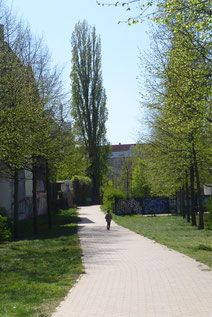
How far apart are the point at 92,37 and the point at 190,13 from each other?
5297cm

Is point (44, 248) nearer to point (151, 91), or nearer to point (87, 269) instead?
point (87, 269)

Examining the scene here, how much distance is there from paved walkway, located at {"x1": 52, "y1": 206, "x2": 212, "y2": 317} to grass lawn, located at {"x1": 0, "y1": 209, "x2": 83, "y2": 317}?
304mm

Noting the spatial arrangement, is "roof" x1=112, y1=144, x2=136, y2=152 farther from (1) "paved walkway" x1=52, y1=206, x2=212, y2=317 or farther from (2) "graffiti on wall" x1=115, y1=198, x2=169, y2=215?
(1) "paved walkway" x1=52, y1=206, x2=212, y2=317

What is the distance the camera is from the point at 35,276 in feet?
34.6

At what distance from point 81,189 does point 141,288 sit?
55.9m

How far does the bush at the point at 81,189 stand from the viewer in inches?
2516

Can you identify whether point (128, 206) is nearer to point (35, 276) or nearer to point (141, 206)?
point (141, 206)

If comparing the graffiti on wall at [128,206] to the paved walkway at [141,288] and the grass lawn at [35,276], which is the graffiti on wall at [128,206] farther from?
the paved walkway at [141,288]

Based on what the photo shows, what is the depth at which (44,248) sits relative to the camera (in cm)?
1716

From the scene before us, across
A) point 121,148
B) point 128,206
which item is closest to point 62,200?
point 128,206

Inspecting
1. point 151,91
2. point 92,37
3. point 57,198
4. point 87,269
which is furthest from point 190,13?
point 92,37

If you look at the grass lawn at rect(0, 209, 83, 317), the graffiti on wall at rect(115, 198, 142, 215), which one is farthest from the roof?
the grass lawn at rect(0, 209, 83, 317)

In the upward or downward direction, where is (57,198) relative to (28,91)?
downward

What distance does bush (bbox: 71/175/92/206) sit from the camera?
2516 inches
